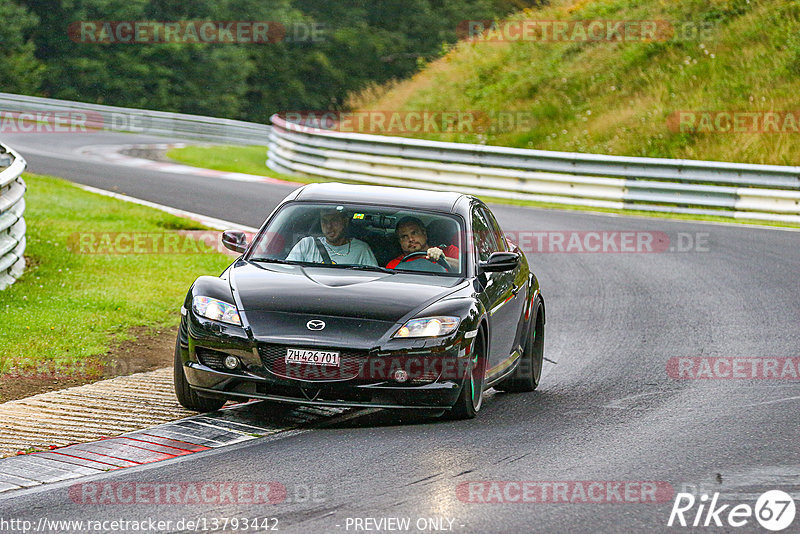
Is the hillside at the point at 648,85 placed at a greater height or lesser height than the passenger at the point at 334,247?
greater

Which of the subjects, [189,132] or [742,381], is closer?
[742,381]

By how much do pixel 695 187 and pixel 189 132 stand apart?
23.3 metres

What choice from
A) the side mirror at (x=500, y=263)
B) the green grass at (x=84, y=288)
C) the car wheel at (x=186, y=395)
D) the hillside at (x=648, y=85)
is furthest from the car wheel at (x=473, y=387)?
the hillside at (x=648, y=85)

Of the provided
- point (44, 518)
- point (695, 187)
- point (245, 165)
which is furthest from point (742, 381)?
point (245, 165)

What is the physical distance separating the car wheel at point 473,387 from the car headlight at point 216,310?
4.78 feet

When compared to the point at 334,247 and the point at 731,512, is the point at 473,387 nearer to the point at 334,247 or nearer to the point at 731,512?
the point at 334,247

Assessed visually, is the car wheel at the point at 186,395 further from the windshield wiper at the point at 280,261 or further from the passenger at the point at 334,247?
the passenger at the point at 334,247

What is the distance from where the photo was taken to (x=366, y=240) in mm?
8805

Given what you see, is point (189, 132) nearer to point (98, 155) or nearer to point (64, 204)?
point (98, 155)

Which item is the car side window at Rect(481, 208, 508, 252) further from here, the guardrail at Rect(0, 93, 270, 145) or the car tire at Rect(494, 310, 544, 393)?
the guardrail at Rect(0, 93, 270, 145)

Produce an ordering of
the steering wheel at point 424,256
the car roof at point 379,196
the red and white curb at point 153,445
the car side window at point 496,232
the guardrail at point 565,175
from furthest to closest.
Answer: the guardrail at point 565,175 → the car side window at point 496,232 → the car roof at point 379,196 → the steering wheel at point 424,256 → the red and white curb at point 153,445

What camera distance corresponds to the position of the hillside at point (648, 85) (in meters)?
28.5

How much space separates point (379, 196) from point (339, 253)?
593 millimetres

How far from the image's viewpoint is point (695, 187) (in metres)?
23.3
